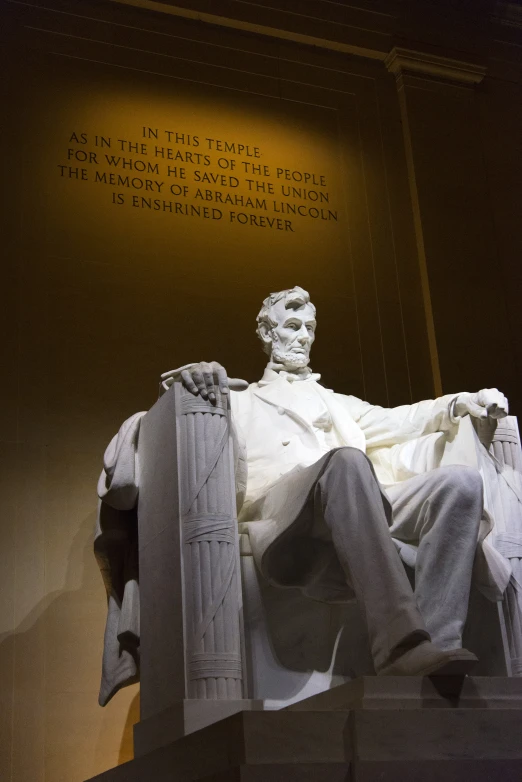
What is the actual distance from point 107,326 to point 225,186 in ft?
3.74

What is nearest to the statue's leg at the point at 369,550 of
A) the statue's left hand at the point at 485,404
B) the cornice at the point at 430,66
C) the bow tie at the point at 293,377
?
the statue's left hand at the point at 485,404

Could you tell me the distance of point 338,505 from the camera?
10.9ft

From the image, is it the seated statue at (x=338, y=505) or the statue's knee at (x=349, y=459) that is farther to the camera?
the statue's knee at (x=349, y=459)

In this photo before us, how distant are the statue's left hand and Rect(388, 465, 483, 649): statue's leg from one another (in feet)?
1.96

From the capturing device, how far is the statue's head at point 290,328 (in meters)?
4.62

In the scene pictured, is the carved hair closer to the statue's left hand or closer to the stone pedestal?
the statue's left hand

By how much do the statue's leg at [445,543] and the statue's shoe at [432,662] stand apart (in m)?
0.30

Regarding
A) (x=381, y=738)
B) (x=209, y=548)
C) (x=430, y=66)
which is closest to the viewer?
(x=381, y=738)

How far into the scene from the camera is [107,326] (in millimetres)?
5410

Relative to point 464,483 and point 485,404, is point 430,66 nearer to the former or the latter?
point 485,404

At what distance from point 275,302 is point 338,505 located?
60.9 inches

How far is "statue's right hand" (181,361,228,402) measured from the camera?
3.66 meters

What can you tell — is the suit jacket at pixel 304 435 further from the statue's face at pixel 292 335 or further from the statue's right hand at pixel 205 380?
the statue's right hand at pixel 205 380

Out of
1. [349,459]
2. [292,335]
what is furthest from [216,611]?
[292,335]
